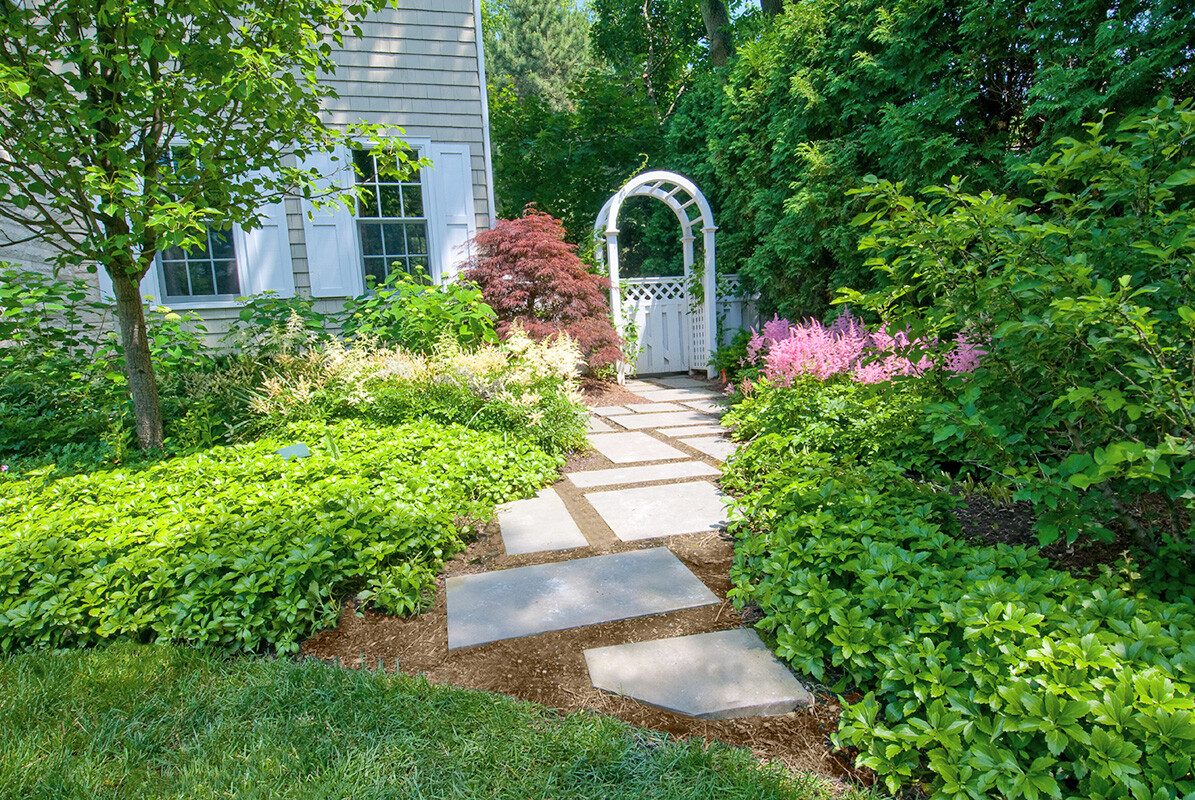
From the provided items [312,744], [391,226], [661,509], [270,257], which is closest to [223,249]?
[270,257]

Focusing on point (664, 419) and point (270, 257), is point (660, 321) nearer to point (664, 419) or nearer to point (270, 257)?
point (664, 419)

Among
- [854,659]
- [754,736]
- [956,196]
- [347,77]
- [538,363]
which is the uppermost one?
[347,77]

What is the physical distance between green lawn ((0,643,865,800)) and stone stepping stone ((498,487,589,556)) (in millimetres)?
987

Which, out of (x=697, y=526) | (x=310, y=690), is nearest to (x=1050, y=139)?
(x=697, y=526)

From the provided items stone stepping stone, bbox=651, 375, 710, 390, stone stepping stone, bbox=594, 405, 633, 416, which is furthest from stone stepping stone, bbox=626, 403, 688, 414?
stone stepping stone, bbox=651, 375, 710, 390

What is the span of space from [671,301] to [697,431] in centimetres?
357

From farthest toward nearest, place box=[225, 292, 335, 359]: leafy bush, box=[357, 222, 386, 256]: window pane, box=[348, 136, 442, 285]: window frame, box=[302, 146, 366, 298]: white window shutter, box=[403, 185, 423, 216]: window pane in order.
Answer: box=[403, 185, 423, 216]: window pane, box=[357, 222, 386, 256]: window pane, box=[348, 136, 442, 285]: window frame, box=[302, 146, 366, 298]: white window shutter, box=[225, 292, 335, 359]: leafy bush

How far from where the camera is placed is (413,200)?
6.75m

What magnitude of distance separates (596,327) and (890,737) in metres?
5.26

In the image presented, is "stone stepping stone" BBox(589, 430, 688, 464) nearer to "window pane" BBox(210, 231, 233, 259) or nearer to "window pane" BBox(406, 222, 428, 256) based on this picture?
"window pane" BBox(406, 222, 428, 256)

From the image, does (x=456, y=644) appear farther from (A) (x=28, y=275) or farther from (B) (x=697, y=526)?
(A) (x=28, y=275)

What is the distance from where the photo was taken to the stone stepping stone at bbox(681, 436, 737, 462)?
158 inches

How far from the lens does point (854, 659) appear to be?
161cm

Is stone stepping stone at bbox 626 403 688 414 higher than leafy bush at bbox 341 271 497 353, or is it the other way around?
leafy bush at bbox 341 271 497 353
